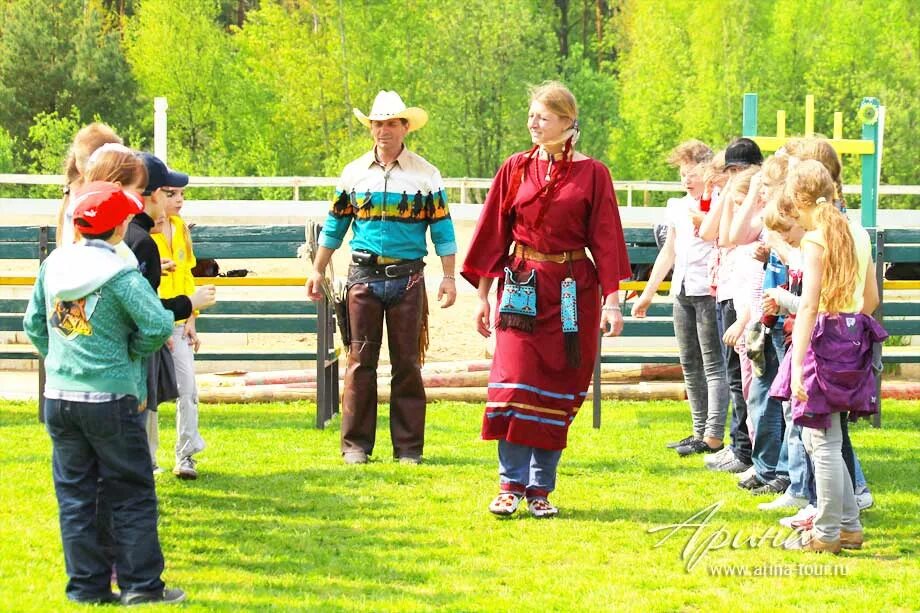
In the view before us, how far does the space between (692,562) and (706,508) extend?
1157 millimetres

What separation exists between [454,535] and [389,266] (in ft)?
7.26

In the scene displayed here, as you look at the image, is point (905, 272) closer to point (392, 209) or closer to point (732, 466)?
point (732, 466)

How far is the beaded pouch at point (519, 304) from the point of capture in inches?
273

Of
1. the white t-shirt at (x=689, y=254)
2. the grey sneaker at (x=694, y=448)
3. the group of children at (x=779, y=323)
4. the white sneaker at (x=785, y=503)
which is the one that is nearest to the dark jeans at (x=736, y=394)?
the group of children at (x=779, y=323)

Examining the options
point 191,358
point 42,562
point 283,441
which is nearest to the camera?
point 42,562

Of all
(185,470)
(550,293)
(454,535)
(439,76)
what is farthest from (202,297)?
(439,76)

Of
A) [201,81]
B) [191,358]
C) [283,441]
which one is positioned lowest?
[283,441]

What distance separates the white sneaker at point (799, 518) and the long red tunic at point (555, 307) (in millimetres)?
1088

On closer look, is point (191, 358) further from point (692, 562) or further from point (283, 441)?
point (692, 562)

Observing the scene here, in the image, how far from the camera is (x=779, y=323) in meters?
7.20

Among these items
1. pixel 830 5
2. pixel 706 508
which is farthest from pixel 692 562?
pixel 830 5

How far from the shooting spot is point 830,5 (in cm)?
3869

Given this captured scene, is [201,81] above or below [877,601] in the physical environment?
above

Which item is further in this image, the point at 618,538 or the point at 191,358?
the point at 191,358
